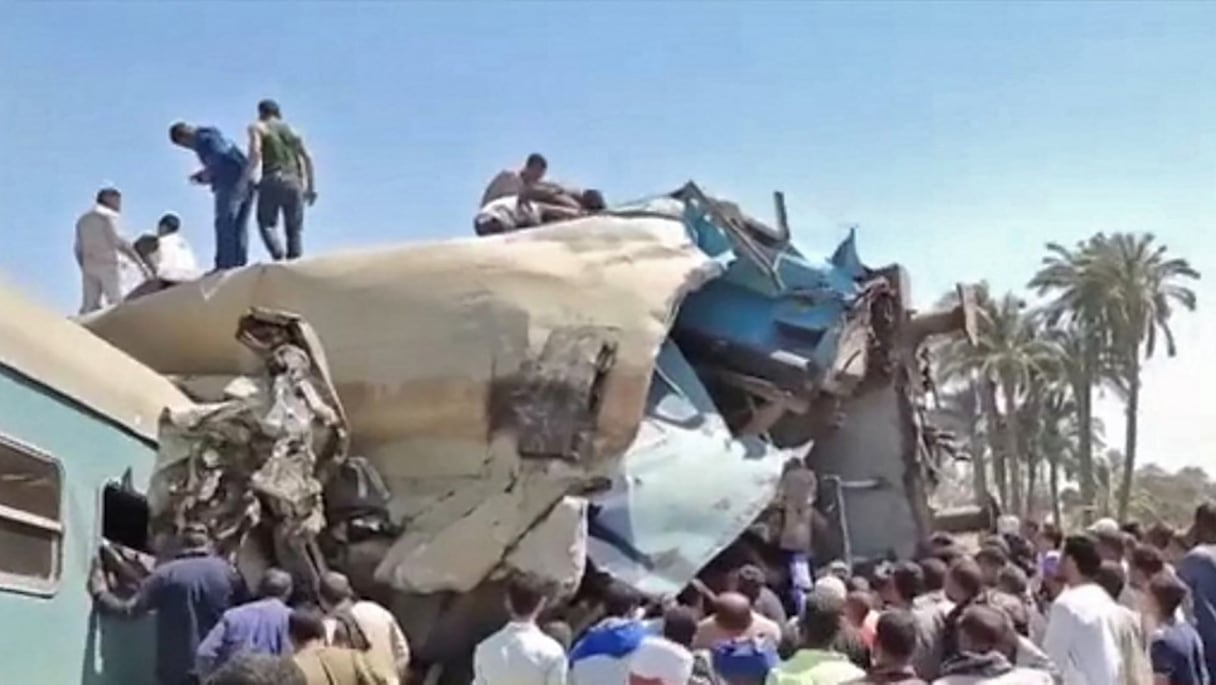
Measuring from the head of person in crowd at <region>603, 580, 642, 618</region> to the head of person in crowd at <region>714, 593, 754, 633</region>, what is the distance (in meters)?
3.18

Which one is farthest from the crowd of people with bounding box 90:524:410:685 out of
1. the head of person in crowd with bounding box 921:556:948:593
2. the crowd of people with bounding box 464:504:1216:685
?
the head of person in crowd with bounding box 921:556:948:593

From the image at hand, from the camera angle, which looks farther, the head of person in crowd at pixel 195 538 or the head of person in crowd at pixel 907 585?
the head of person in crowd at pixel 195 538

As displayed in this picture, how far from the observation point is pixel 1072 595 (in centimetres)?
689

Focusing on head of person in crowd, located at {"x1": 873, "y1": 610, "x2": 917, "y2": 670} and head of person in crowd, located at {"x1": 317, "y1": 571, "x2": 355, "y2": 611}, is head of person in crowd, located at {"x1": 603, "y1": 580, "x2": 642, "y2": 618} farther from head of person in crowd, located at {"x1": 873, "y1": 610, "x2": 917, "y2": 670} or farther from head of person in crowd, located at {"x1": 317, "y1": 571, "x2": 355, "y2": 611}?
head of person in crowd, located at {"x1": 873, "y1": 610, "x2": 917, "y2": 670}

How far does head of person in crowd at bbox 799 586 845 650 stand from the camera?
246 inches

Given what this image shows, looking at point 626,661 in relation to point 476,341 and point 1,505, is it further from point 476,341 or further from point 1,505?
point 476,341

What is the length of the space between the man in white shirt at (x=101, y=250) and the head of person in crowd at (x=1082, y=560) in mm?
7908

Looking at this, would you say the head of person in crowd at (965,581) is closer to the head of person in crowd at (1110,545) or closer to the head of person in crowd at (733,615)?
the head of person in crowd at (1110,545)

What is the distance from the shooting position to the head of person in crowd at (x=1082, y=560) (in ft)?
22.8

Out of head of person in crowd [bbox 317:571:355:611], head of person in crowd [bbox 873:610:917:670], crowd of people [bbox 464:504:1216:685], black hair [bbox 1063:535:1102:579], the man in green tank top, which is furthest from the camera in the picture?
the man in green tank top

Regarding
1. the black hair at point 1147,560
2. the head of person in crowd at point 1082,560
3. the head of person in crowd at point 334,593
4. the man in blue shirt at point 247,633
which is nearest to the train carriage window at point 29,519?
the man in blue shirt at point 247,633

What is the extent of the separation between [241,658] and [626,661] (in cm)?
249

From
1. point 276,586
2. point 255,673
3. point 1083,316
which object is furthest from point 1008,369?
point 255,673

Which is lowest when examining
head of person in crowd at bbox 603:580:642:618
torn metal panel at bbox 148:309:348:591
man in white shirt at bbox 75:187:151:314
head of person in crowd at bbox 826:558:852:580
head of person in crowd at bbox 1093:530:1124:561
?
head of person in crowd at bbox 603:580:642:618
